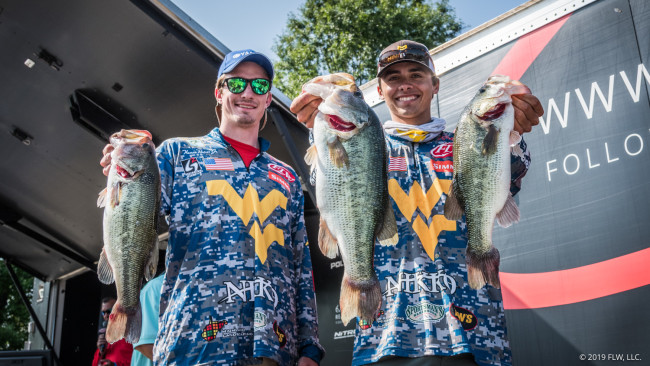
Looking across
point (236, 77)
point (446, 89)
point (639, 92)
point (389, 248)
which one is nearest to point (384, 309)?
point (389, 248)

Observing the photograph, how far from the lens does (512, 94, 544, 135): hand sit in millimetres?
2301

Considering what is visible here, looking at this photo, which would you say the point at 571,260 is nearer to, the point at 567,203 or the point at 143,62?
the point at 567,203

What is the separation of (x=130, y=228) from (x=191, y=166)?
1.69 feet

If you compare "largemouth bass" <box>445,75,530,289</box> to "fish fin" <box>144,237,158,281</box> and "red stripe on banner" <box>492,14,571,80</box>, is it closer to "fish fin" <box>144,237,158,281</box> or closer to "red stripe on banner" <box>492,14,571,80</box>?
"fish fin" <box>144,237,158,281</box>

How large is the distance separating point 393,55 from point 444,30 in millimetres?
17553

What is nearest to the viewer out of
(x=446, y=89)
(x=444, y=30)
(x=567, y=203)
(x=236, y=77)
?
(x=236, y=77)

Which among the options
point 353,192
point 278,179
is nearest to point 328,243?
point 353,192

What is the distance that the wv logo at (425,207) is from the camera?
2.49 metres

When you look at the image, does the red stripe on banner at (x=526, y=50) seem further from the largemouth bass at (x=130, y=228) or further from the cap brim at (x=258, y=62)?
the largemouth bass at (x=130, y=228)

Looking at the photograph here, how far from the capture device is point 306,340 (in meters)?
2.70

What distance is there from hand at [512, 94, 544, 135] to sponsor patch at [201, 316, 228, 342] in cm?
153

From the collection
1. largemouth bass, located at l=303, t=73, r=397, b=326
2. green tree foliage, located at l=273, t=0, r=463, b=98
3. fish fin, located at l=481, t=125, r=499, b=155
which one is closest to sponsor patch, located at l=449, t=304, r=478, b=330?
largemouth bass, located at l=303, t=73, r=397, b=326

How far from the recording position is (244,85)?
2875mm

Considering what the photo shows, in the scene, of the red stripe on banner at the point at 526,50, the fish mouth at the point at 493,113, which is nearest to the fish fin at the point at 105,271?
the fish mouth at the point at 493,113
